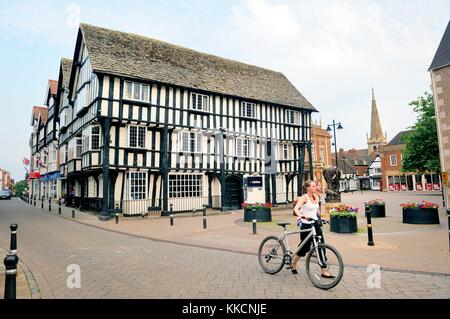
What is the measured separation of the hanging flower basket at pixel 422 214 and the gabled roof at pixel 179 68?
14933 millimetres

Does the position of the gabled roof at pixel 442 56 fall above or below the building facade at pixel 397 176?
above

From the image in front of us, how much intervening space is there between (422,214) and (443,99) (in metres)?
7.98

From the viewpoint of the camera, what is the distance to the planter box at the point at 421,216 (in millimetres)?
11742

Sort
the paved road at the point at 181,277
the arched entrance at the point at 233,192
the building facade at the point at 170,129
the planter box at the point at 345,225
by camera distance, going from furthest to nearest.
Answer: the arched entrance at the point at 233,192, the building facade at the point at 170,129, the planter box at the point at 345,225, the paved road at the point at 181,277

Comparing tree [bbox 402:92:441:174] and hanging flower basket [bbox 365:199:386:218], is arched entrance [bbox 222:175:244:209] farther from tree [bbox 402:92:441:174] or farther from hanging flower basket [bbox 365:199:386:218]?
tree [bbox 402:92:441:174]

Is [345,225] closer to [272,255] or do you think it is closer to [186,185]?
[272,255]

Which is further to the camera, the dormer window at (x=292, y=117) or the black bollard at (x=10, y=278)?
the dormer window at (x=292, y=117)

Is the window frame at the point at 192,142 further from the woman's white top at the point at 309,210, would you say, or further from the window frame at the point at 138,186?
the woman's white top at the point at 309,210

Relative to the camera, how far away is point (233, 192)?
77.5 ft

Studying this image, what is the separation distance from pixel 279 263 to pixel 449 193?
47.7 feet

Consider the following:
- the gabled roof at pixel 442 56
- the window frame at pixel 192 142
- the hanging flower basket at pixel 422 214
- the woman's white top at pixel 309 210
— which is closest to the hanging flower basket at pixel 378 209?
the hanging flower basket at pixel 422 214

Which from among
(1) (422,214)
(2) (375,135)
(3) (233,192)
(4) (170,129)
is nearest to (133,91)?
(4) (170,129)

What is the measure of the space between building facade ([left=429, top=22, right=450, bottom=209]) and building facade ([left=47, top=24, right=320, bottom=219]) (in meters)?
10.7
